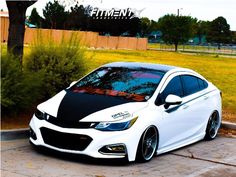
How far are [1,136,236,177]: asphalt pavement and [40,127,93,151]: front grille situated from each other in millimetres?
171

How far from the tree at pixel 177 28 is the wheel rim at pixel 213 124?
62.1 meters

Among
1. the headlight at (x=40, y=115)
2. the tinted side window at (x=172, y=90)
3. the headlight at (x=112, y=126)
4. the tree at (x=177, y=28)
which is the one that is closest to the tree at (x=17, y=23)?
the headlight at (x=40, y=115)

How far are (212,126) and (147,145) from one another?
262cm

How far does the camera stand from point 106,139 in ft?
21.7

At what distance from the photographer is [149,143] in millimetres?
7160

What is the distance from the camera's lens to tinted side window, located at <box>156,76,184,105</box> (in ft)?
24.9

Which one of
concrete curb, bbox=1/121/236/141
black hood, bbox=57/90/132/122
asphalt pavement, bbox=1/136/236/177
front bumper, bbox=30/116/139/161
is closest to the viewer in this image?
asphalt pavement, bbox=1/136/236/177

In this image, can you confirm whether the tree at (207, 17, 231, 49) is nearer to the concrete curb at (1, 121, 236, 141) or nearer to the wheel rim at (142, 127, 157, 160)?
the concrete curb at (1, 121, 236, 141)

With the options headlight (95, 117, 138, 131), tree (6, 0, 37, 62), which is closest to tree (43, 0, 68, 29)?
tree (6, 0, 37, 62)

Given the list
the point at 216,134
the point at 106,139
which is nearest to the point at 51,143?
the point at 106,139

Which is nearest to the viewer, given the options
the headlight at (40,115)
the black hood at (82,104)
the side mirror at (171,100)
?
the black hood at (82,104)

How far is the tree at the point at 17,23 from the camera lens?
997cm

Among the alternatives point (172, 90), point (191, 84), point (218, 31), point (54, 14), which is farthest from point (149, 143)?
point (218, 31)

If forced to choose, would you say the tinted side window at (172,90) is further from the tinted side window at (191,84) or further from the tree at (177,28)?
the tree at (177,28)
